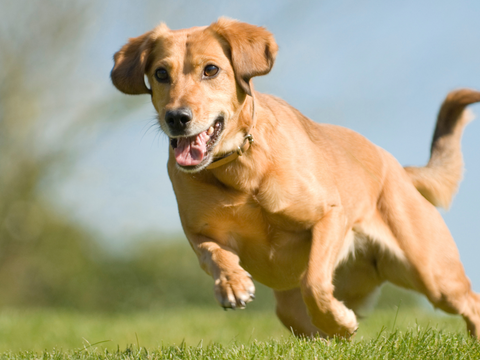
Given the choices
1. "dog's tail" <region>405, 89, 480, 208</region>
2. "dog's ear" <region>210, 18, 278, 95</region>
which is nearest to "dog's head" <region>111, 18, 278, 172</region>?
"dog's ear" <region>210, 18, 278, 95</region>

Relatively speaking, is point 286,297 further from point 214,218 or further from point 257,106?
point 257,106

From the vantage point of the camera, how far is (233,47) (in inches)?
168

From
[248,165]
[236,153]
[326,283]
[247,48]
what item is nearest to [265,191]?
[248,165]

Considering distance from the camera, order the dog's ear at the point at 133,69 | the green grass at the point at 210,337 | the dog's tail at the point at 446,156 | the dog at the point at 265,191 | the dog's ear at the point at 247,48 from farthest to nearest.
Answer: the dog's tail at the point at 446,156
the dog's ear at the point at 133,69
the dog's ear at the point at 247,48
the dog at the point at 265,191
the green grass at the point at 210,337

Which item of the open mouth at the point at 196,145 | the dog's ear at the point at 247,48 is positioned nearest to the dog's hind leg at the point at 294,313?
the open mouth at the point at 196,145

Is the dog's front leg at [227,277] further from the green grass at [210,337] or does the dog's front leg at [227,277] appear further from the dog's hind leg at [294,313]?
the dog's hind leg at [294,313]

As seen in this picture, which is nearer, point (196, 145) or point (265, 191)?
point (196, 145)

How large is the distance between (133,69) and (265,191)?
4.51 feet

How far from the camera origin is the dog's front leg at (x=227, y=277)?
3.63 m

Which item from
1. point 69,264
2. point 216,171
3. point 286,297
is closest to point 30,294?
point 69,264

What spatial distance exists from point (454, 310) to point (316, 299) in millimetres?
1951

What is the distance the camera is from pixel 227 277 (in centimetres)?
376

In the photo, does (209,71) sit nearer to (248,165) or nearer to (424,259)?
(248,165)

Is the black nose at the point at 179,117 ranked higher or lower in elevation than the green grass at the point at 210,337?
higher
